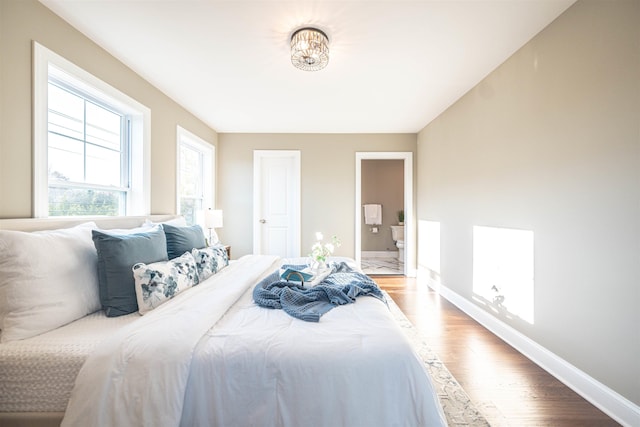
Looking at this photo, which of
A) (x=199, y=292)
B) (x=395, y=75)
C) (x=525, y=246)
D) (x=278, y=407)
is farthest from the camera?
(x=395, y=75)

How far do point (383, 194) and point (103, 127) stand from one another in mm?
5788

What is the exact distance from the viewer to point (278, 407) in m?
1.06

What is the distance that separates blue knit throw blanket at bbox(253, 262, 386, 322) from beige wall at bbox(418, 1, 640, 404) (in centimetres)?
131

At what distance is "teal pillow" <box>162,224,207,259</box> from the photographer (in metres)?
2.15

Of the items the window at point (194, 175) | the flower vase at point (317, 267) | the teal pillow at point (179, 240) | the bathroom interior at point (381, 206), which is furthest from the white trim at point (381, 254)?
the teal pillow at point (179, 240)

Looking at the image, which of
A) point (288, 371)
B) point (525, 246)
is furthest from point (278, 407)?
point (525, 246)

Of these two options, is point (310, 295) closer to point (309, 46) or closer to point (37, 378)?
point (37, 378)

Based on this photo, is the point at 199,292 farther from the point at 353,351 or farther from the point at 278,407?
the point at 353,351

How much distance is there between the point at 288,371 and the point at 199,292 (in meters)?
0.92

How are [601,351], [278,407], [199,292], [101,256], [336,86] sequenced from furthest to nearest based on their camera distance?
[336,86], [199,292], [601,351], [101,256], [278,407]

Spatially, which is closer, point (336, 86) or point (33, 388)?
point (33, 388)

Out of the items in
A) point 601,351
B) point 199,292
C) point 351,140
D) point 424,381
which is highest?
point 351,140

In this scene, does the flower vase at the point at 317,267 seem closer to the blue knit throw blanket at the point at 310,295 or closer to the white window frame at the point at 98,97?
the blue knit throw blanket at the point at 310,295

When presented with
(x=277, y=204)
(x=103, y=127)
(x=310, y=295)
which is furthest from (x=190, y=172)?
(x=310, y=295)
